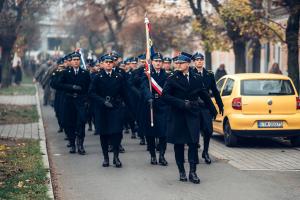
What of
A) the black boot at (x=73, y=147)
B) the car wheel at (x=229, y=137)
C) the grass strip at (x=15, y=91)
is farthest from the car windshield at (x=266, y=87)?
the grass strip at (x=15, y=91)

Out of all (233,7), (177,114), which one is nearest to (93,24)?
(233,7)

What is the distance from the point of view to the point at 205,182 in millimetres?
10727

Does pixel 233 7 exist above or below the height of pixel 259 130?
above

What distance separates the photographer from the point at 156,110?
42.5 ft

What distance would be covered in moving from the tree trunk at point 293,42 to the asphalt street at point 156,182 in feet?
23.7

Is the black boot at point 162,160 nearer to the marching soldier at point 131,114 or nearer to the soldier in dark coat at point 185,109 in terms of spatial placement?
the soldier in dark coat at point 185,109

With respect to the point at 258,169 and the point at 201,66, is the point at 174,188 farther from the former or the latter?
the point at 201,66

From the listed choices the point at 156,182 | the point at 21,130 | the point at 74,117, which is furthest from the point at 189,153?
the point at 21,130

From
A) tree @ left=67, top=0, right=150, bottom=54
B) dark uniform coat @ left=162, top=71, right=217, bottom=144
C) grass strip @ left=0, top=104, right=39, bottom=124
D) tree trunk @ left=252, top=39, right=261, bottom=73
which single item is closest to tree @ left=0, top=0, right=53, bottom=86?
tree @ left=67, top=0, right=150, bottom=54

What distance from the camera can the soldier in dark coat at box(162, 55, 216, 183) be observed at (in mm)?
10602

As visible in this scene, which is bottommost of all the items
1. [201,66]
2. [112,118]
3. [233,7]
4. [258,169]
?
[258,169]

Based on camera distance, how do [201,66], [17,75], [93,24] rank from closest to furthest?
[201,66] < [17,75] < [93,24]

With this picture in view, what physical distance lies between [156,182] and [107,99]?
2.22 m

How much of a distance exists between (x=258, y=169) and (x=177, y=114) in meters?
2.04
